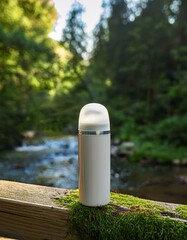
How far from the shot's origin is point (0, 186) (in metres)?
1.18

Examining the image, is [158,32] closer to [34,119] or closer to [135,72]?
[135,72]

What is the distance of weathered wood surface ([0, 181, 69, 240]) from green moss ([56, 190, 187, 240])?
0.05 metres

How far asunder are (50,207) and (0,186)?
13.4 inches

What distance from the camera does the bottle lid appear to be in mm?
997

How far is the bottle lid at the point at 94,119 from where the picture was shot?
100 centimetres

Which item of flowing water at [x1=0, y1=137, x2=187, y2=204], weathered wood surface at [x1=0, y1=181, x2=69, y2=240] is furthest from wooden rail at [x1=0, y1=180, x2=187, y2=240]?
flowing water at [x1=0, y1=137, x2=187, y2=204]

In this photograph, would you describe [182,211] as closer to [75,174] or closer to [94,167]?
[94,167]

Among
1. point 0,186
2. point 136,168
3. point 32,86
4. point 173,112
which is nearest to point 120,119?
point 173,112

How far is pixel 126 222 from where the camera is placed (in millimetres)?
899

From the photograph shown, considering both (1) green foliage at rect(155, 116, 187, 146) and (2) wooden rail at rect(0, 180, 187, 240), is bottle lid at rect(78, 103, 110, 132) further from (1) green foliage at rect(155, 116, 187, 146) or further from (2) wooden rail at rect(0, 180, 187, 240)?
(1) green foliage at rect(155, 116, 187, 146)

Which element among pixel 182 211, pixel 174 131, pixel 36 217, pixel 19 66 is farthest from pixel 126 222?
pixel 19 66

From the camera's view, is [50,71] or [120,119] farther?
[120,119]

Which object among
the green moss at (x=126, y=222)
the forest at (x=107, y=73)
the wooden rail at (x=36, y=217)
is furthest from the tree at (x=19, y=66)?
the green moss at (x=126, y=222)

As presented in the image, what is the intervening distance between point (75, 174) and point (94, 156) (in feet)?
16.7
